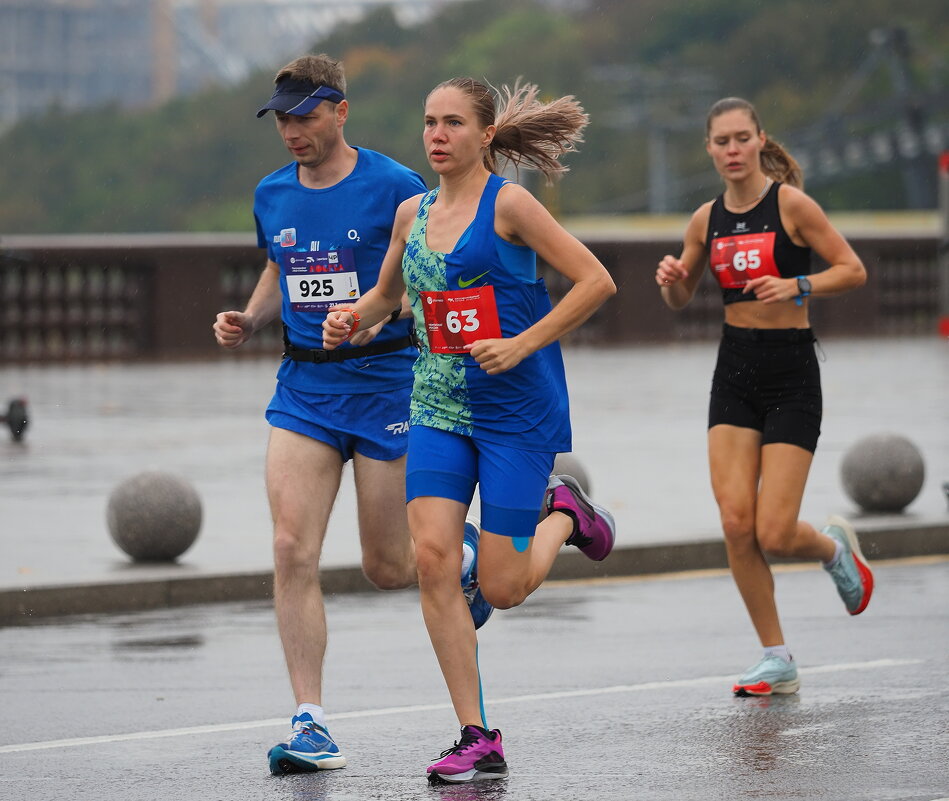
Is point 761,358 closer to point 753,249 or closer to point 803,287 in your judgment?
point 803,287

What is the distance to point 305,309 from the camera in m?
6.53

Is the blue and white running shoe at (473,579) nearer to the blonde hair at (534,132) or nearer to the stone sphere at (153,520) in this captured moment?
the blonde hair at (534,132)

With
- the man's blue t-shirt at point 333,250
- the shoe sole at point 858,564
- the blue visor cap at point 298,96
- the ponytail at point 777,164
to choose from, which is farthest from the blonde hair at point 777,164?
the blue visor cap at point 298,96

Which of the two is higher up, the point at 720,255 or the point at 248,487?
the point at 720,255

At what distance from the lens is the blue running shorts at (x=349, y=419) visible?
6418 mm

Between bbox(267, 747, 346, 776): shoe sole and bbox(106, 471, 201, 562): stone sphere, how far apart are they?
3883 mm

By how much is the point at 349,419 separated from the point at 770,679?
1.70 m

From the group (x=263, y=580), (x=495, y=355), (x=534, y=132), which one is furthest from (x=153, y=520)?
(x=495, y=355)

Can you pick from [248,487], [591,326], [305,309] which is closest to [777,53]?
[591,326]

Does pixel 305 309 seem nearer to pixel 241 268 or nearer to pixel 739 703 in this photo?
pixel 739 703

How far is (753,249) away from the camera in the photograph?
24.0 ft

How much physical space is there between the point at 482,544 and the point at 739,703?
4.65 feet

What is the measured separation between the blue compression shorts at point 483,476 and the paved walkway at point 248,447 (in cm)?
365

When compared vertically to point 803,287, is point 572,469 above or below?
below
